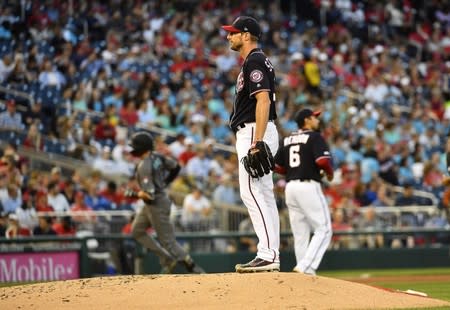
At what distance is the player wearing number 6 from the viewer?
38.0 feet

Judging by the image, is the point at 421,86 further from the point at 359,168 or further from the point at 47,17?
the point at 47,17

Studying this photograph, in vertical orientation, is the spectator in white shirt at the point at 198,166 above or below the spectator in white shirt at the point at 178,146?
below

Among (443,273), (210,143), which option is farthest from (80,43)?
(443,273)

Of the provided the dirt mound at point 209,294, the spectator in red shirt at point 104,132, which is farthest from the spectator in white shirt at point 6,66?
the dirt mound at point 209,294

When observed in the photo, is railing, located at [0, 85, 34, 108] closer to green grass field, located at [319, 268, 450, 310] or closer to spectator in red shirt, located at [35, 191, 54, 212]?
spectator in red shirt, located at [35, 191, 54, 212]

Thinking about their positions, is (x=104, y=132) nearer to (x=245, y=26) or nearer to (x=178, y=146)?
(x=178, y=146)

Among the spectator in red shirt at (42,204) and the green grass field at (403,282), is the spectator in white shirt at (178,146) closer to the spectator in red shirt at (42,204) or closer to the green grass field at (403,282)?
the spectator in red shirt at (42,204)

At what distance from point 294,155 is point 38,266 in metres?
4.86

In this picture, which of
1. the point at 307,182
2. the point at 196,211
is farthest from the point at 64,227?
the point at 307,182

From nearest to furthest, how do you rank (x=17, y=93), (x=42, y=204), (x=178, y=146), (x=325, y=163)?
(x=325, y=163) → (x=42, y=204) → (x=17, y=93) → (x=178, y=146)

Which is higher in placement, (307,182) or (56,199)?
(56,199)

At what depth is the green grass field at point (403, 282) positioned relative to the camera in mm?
11502

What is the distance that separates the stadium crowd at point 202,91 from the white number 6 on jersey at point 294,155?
4.44 m

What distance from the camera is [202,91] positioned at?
74.4 ft
